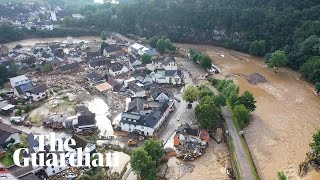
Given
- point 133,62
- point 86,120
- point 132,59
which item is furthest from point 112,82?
point 86,120

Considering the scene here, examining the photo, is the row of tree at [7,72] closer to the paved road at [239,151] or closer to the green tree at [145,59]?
the green tree at [145,59]

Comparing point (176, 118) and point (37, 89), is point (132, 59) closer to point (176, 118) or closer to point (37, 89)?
point (37, 89)

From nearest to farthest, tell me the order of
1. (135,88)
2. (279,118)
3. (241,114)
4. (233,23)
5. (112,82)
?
(241,114)
(279,118)
(135,88)
(112,82)
(233,23)

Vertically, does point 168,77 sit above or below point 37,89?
above

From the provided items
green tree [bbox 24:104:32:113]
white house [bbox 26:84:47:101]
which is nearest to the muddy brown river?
green tree [bbox 24:104:32:113]

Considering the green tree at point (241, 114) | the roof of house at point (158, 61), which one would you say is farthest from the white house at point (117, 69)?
the green tree at point (241, 114)

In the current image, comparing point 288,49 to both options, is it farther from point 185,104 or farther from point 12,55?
point 12,55

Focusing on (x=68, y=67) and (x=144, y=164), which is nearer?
(x=144, y=164)
